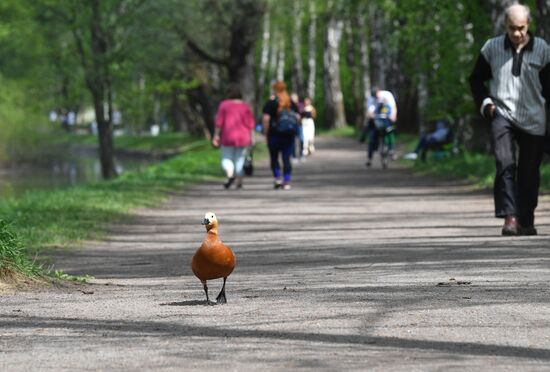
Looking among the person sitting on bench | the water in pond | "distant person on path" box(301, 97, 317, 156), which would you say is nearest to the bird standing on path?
the person sitting on bench

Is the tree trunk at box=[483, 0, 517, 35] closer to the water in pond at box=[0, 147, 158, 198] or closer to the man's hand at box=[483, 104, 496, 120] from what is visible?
the man's hand at box=[483, 104, 496, 120]

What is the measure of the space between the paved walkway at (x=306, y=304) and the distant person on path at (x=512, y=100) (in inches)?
15.4

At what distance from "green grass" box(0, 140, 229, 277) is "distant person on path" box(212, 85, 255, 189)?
3.76 ft

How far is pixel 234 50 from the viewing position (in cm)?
4900

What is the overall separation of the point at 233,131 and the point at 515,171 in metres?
12.0

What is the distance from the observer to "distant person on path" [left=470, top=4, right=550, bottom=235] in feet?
43.7

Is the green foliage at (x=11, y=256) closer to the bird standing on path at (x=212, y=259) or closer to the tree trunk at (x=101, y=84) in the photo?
the bird standing on path at (x=212, y=259)

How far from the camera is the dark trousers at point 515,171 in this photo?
1336 cm

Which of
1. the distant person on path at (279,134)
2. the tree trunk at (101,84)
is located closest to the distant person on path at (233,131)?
the distant person on path at (279,134)

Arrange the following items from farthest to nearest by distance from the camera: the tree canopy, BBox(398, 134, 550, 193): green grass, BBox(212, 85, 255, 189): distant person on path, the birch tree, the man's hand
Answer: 1. the birch tree
2. the tree canopy
3. BBox(212, 85, 255, 189): distant person on path
4. BBox(398, 134, 550, 193): green grass
5. the man's hand

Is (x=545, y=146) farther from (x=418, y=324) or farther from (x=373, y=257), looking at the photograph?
(x=418, y=324)

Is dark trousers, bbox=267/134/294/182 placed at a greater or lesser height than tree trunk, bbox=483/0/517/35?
lesser

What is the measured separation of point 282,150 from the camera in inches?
1011

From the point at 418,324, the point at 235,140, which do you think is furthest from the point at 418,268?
the point at 235,140
